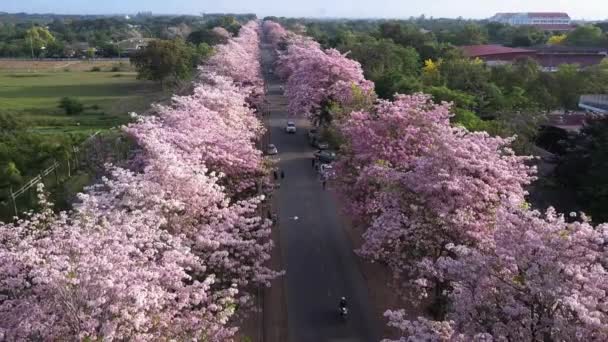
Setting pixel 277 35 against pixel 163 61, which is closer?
pixel 163 61

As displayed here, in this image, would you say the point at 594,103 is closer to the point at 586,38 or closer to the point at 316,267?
the point at 316,267

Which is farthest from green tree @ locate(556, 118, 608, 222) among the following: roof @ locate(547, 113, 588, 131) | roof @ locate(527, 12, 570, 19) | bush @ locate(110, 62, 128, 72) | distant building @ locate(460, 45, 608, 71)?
roof @ locate(527, 12, 570, 19)

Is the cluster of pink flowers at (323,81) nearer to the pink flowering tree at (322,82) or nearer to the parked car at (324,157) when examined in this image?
the pink flowering tree at (322,82)

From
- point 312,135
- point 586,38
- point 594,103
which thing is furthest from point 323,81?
point 586,38

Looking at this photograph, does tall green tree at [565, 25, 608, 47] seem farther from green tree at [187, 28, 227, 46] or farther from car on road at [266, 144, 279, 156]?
car on road at [266, 144, 279, 156]

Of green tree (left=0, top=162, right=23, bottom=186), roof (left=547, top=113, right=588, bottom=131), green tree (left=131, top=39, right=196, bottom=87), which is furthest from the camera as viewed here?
green tree (left=131, top=39, right=196, bottom=87)
